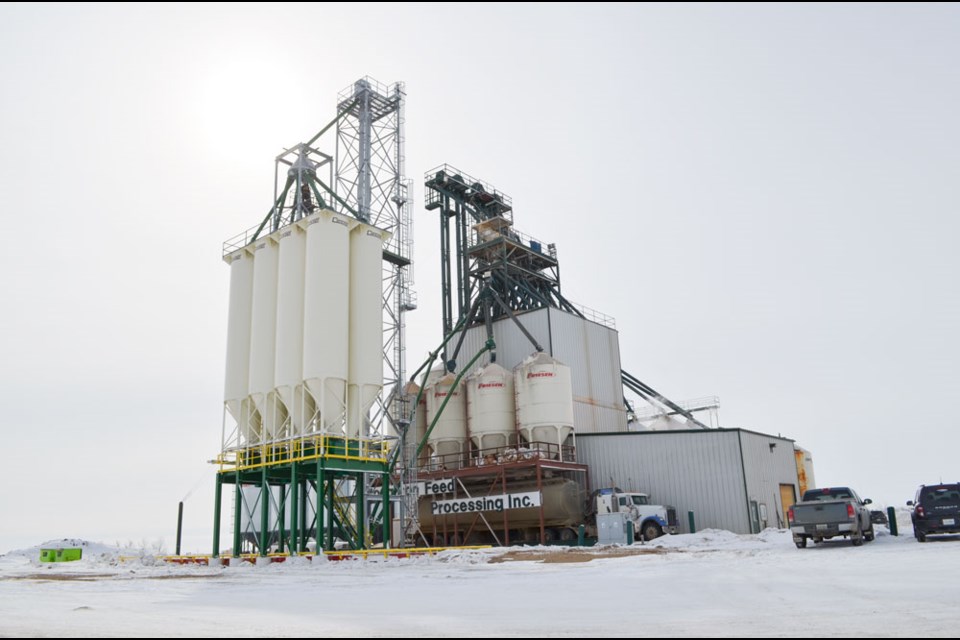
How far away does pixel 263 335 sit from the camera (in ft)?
110

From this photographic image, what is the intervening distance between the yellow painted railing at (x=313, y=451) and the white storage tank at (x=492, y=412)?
11.6 metres

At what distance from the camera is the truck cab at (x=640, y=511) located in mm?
34938

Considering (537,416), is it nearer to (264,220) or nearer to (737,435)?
(737,435)

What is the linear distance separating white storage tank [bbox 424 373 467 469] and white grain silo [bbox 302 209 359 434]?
13862 mm

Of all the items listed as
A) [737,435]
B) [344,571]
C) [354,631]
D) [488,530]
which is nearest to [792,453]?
[737,435]

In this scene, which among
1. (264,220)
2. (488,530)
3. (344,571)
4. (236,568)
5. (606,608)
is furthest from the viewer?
(488,530)

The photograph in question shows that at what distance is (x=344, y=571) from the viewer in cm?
2267

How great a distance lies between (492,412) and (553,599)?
101 ft

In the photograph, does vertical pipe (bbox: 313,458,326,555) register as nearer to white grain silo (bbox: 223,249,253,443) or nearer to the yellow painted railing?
the yellow painted railing

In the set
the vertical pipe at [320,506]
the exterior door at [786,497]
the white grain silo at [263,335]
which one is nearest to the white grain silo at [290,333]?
the white grain silo at [263,335]

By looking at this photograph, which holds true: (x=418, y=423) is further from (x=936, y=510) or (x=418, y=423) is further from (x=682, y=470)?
(x=936, y=510)

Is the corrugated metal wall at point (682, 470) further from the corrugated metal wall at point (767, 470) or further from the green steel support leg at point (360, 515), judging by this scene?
the green steel support leg at point (360, 515)

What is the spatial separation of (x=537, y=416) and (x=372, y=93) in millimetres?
21541

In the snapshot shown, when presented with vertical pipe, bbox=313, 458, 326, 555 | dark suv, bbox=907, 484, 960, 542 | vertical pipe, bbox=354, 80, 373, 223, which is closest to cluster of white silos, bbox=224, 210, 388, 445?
vertical pipe, bbox=313, 458, 326, 555
